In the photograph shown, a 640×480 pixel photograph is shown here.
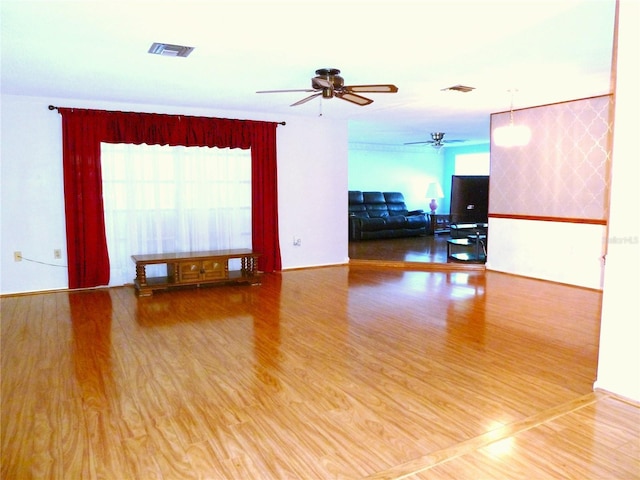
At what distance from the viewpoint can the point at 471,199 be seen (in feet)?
22.8

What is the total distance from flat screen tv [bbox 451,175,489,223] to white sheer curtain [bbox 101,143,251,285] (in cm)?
306

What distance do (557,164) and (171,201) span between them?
4.71m

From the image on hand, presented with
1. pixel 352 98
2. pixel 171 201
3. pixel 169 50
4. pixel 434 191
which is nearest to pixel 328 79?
pixel 352 98

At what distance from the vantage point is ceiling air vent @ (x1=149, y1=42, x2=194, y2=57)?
11.1 feet

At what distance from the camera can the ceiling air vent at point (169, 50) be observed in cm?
338

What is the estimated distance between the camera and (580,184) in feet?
17.8

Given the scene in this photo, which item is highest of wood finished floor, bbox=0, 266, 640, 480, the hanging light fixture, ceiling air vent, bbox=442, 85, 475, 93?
ceiling air vent, bbox=442, 85, 475, 93

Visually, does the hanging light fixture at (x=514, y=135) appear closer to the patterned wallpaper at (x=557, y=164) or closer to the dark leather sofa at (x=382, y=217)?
the patterned wallpaper at (x=557, y=164)

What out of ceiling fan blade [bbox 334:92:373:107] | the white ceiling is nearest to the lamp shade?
the white ceiling

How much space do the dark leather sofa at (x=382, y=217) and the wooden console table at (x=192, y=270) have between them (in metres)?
4.08

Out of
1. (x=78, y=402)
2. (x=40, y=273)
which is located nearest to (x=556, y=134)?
(x=78, y=402)

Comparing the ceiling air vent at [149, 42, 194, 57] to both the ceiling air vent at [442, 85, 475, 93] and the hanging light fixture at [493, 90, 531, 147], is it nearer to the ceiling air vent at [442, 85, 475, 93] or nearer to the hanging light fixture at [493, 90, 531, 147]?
the ceiling air vent at [442, 85, 475, 93]

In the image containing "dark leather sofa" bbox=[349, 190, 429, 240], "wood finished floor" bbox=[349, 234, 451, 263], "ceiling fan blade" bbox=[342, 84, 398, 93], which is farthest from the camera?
"dark leather sofa" bbox=[349, 190, 429, 240]

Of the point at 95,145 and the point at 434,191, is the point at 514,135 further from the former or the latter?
the point at 434,191
